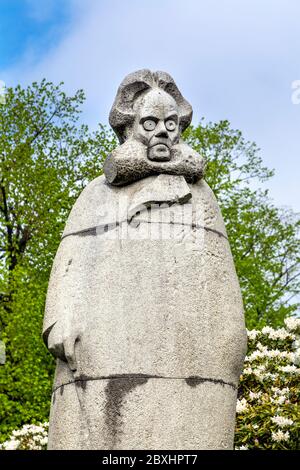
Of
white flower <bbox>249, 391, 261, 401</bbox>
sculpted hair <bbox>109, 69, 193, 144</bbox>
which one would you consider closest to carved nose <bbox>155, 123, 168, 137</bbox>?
sculpted hair <bbox>109, 69, 193, 144</bbox>

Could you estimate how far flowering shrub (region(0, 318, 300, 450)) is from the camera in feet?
30.2

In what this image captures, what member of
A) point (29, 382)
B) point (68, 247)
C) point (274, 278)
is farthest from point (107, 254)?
point (274, 278)

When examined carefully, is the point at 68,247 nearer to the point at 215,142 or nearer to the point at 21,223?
the point at 21,223

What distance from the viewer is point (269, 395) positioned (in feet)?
32.7

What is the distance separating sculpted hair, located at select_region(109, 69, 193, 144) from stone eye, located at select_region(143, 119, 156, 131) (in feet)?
0.49

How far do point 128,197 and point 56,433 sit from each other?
1687mm

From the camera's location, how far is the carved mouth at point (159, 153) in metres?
6.12

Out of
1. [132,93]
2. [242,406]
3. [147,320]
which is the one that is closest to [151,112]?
[132,93]

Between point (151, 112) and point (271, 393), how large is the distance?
16.0 feet

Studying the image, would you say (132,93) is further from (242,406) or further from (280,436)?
(242,406)

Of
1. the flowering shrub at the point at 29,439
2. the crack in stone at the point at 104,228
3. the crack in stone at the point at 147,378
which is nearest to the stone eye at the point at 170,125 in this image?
the crack in stone at the point at 104,228

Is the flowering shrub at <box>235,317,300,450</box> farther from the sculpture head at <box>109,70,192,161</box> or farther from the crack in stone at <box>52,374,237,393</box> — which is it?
the sculpture head at <box>109,70,192,161</box>

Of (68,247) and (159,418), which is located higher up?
(68,247)

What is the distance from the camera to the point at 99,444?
17.9 feet
